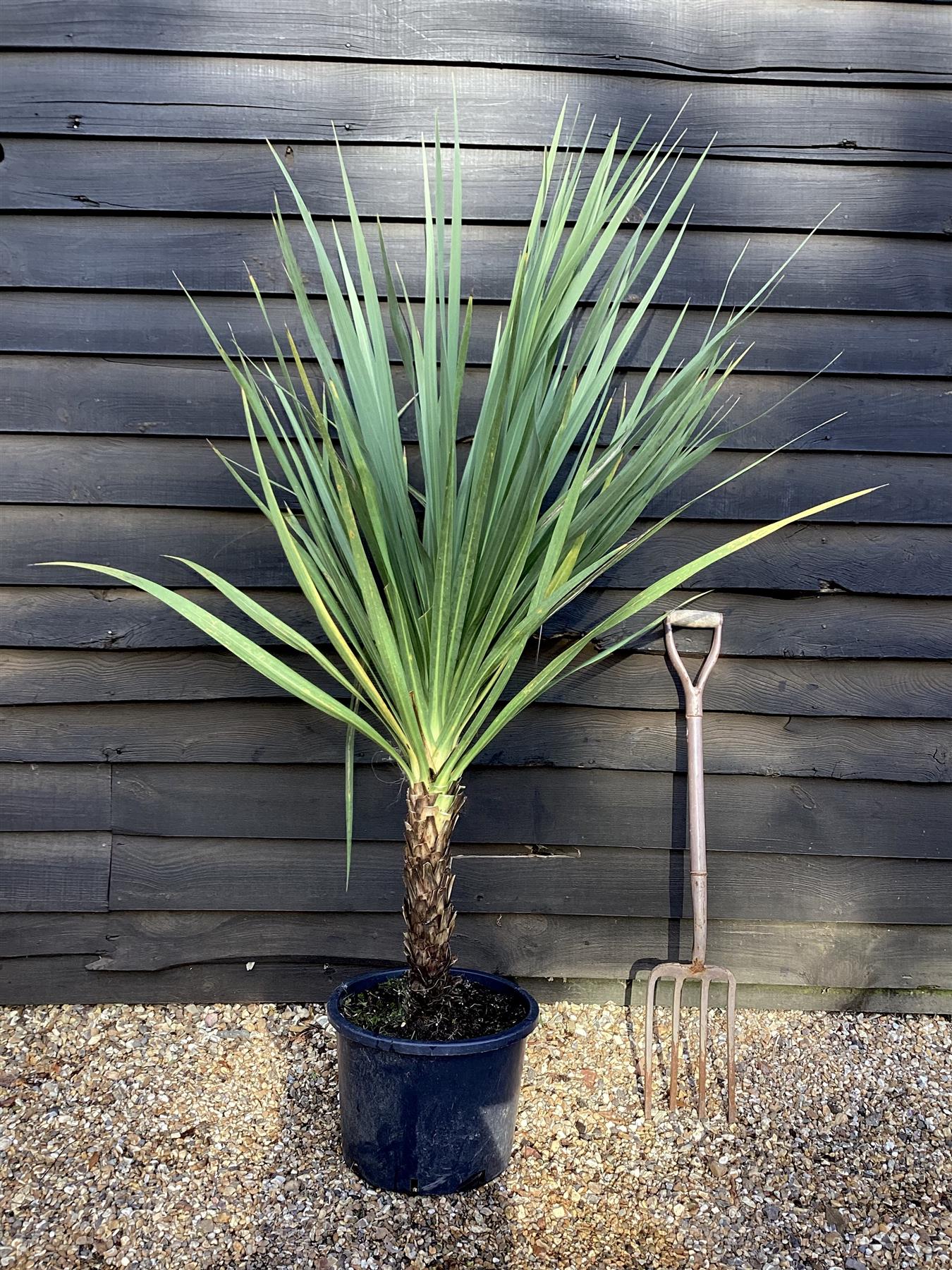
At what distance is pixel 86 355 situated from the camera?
1866mm

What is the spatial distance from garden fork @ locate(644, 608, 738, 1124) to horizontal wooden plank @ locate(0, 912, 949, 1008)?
0.14 m

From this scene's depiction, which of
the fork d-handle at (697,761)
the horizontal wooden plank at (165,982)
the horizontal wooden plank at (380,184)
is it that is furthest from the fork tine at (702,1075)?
the horizontal wooden plank at (380,184)

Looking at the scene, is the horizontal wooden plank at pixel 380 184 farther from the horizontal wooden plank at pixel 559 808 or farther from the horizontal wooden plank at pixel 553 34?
the horizontal wooden plank at pixel 559 808

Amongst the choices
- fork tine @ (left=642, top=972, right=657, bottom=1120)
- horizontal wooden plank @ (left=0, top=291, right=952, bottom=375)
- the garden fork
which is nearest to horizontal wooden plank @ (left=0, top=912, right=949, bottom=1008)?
the garden fork

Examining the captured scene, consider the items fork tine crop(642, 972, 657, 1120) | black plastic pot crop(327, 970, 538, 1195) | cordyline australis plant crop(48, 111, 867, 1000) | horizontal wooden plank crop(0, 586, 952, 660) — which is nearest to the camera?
cordyline australis plant crop(48, 111, 867, 1000)

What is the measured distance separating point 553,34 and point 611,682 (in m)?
1.33

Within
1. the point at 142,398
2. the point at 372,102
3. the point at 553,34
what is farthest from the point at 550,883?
the point at 553,34

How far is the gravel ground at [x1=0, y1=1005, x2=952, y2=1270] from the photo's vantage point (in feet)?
4.50

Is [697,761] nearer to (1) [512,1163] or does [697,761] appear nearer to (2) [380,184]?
(1) [512,1163]

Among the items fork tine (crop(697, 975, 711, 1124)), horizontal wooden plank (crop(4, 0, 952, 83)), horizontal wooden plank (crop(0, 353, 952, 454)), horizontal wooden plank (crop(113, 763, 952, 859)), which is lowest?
fork tine (crop(697, 975, 711, 1124))

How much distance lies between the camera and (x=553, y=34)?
72.8 inches

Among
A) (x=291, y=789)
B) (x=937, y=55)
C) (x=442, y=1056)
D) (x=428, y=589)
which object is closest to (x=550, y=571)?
(x=428, y=589)

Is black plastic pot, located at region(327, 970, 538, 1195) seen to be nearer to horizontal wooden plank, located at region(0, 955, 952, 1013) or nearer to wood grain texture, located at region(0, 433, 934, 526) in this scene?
horizontal wooden plank, located at region(0, 955, 952, 1013)

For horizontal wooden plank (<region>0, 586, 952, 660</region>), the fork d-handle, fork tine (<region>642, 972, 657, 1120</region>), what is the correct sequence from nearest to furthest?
1. fork tine (<region>642, 972, 657, 1120</region>)
2. the fork d-handle
3. horizontal wooden plank (<region>0, 586, 952, 660</region>)
